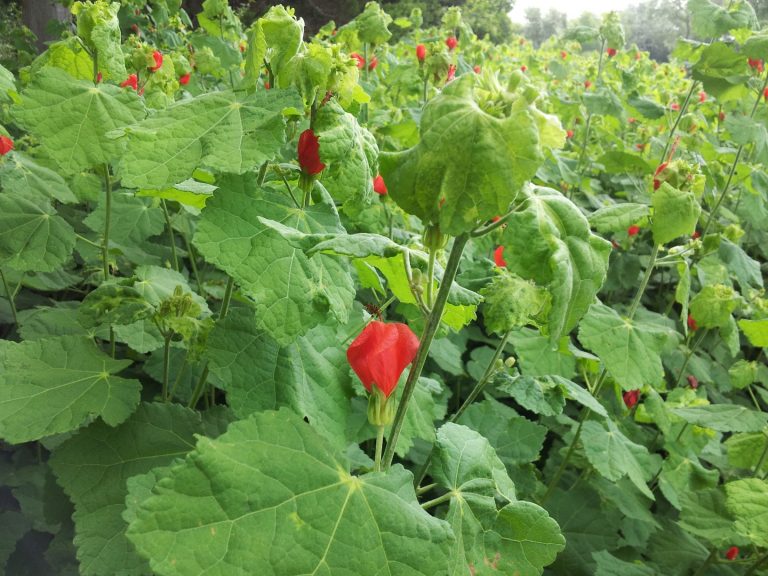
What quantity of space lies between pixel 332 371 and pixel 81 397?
1.69ft

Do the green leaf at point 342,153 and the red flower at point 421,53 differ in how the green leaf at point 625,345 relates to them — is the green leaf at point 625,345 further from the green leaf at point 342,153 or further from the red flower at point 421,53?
the red flower at point 421,53

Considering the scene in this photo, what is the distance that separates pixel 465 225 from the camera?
71 centimetres

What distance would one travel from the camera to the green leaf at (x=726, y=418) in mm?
1798

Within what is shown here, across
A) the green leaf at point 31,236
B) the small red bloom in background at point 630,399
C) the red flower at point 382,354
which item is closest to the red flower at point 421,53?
the small red bloom in background at point 630,399

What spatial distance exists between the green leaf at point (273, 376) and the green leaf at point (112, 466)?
27 centimetres

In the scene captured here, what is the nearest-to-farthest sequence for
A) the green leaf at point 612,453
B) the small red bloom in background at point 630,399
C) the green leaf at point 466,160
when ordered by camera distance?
the green leaf at point 466,160 → the green leaf at point 612,453 → the small red bloom in background at point 630,399

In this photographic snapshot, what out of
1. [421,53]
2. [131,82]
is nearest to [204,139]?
[131,82]

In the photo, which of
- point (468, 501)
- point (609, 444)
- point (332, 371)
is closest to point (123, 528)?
point (332, 371)

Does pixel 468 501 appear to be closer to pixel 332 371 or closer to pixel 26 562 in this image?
pixel 332 371

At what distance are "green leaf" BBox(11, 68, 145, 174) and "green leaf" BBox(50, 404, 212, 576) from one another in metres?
0.53

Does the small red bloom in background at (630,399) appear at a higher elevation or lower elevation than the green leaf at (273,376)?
lower

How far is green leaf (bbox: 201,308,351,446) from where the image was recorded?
3.29ft

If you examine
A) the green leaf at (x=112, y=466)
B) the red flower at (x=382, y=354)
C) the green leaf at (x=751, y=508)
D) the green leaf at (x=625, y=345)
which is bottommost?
the green leaf at (x=751, y=508)

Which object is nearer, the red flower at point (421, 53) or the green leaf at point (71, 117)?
the green leaf at point (71, 117)
